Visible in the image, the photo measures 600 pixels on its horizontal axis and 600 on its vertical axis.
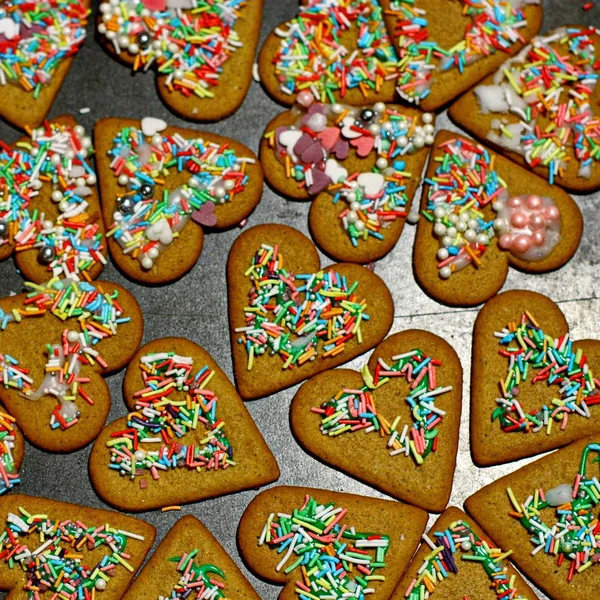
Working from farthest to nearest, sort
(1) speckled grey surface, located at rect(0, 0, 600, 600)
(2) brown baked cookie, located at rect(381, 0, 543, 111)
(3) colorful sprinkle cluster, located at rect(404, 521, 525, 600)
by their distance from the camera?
(2) brown baked cookie, located at rect(381, 0, 543, 111)
(1) speckled grey surface, located at rect(0, 0, 600, 600)
(3) colorful sprinkle cluster, located at rect(404, 521, 525, 600)

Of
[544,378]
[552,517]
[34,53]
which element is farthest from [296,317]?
[34,53]

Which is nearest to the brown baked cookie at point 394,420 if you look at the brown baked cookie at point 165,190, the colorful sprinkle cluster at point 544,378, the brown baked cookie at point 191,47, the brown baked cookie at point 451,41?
the colorful sprinkle cluster at point 544,378

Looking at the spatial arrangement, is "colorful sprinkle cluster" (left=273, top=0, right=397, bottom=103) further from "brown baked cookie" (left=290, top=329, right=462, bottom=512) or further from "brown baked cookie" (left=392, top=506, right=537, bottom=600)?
"brown baked cookie" (left=392, top=506, right=537, bottom=600)

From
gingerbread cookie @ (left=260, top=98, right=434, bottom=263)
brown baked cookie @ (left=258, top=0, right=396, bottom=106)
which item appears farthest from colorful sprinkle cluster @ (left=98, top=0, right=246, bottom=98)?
gingerbread cookie @ (left=260, top=98, right=434, bottom=263)

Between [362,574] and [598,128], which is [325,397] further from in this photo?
[598,128]

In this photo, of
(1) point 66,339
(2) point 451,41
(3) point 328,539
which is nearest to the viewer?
(3) point 328,539

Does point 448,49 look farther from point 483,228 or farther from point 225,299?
point 225,299

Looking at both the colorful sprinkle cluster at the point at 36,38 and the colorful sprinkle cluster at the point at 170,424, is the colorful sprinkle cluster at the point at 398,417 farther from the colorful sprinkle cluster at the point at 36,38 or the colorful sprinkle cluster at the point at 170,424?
the colorful sprinkle cluster at the point at 36,38
